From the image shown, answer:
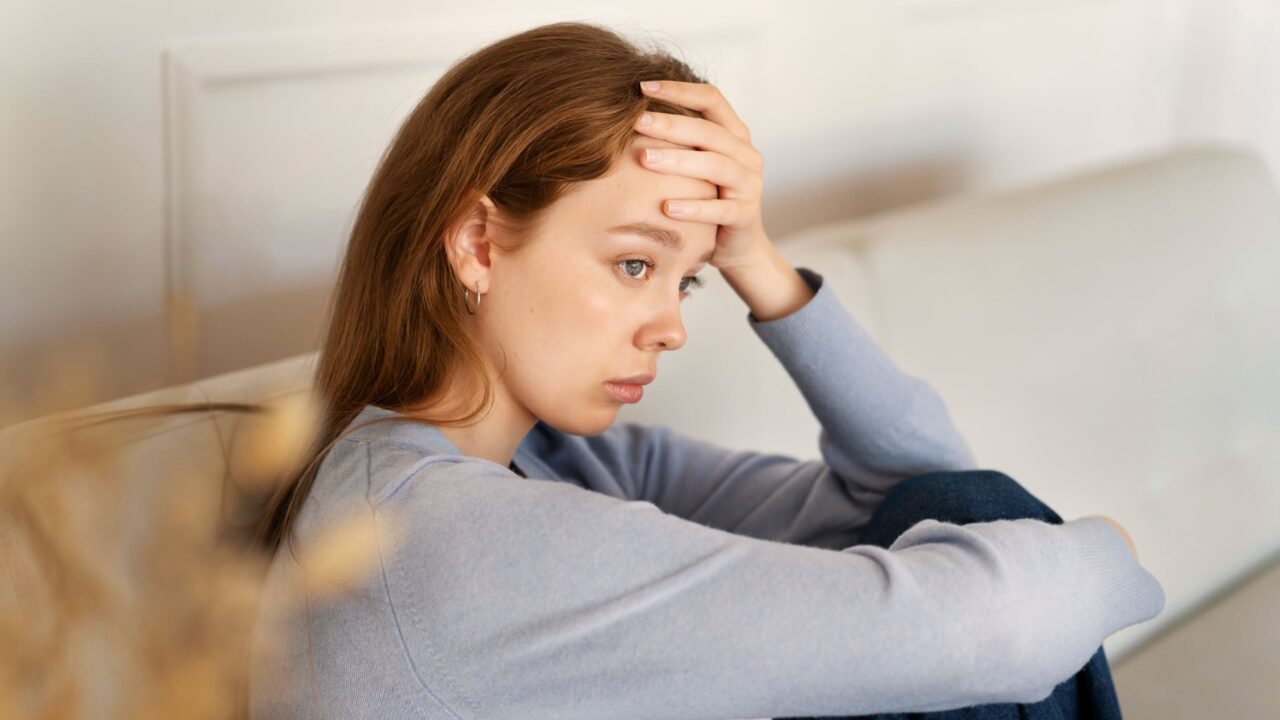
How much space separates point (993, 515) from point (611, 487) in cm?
36

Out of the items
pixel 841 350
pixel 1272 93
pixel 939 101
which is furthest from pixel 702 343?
pixel 1272 93

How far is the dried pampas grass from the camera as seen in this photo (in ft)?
2.60

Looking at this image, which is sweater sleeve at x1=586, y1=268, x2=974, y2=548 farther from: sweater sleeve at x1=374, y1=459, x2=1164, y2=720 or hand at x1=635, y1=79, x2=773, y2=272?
sweater sleeve at x1=374, y1=459, x2=1164, y2=720

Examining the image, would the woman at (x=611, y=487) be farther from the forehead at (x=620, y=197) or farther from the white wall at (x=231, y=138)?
the white wall at (x=231, y=138)

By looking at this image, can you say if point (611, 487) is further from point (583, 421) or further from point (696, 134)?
point (696, 134)

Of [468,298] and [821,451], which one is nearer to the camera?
[468,298]

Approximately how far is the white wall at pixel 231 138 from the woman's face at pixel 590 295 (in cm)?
43

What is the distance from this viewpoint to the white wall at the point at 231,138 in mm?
1220

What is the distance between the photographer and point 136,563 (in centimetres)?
87

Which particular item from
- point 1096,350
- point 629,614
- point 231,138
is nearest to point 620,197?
point 629,614

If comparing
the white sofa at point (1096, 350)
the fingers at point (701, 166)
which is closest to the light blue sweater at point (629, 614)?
the fingers at point (701, 166)

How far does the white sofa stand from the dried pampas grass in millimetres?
522

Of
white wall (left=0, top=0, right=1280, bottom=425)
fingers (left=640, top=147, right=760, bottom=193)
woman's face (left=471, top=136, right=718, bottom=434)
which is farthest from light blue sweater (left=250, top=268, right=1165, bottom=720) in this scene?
white wall (left=0, top=0, right=1280, bottom=425)

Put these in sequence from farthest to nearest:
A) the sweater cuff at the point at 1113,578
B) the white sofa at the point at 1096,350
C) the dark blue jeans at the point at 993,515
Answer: the white sofa at the point at 1096,350 < the dark blue jeans at the point at 993,515 < the sweater cuff at the point at 1113,578
